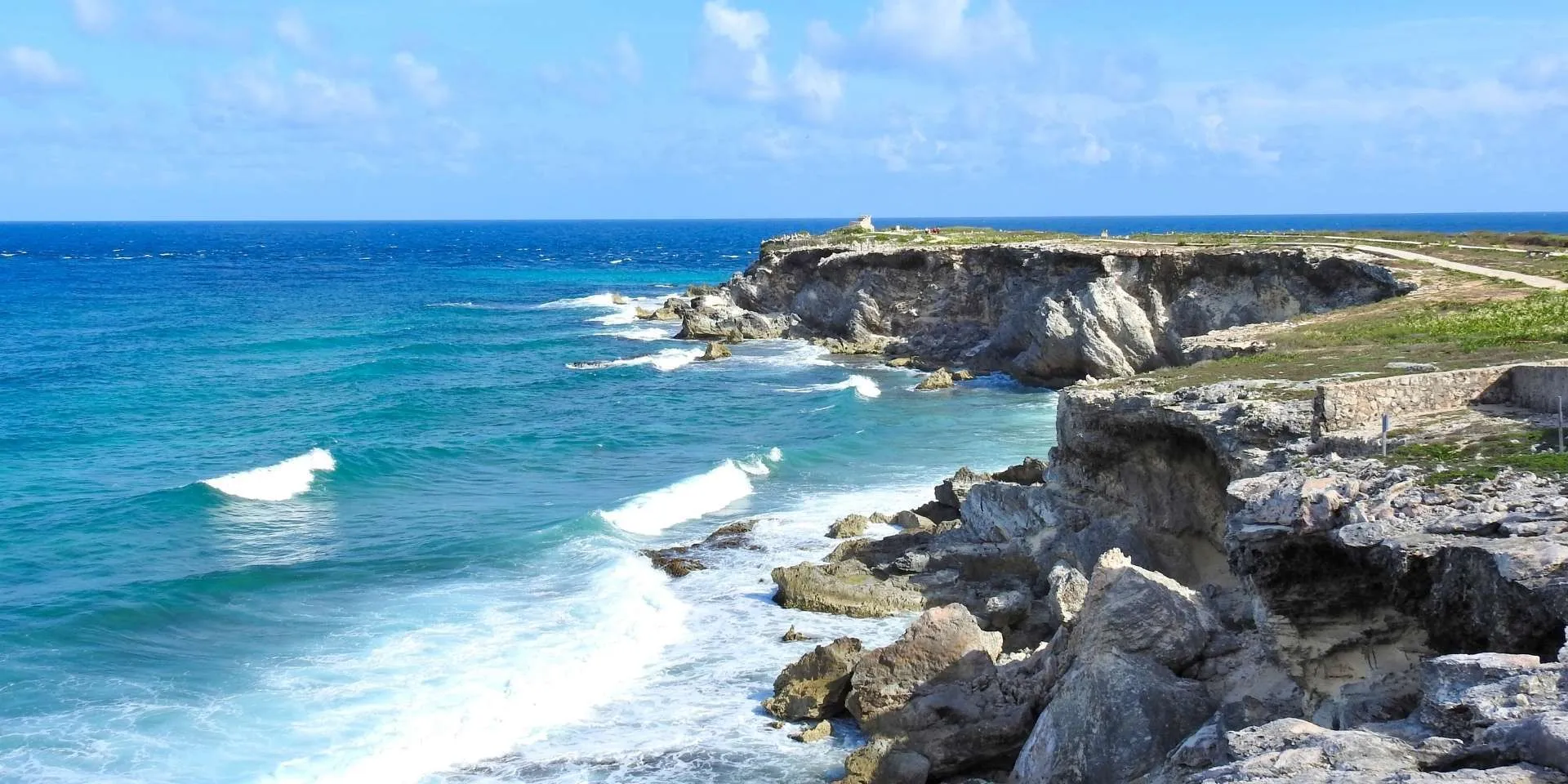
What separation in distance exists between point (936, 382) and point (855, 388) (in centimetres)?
337

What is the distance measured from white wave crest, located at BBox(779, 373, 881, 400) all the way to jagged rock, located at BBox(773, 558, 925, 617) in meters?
25.0

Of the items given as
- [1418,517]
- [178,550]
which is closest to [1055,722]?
[1418,517]

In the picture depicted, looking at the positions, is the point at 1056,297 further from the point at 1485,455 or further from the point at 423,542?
the point at 1485,455

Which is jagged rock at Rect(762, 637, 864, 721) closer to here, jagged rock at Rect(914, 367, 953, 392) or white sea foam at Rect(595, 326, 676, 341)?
jagged rock at Rect(914, 367, 953, 392)

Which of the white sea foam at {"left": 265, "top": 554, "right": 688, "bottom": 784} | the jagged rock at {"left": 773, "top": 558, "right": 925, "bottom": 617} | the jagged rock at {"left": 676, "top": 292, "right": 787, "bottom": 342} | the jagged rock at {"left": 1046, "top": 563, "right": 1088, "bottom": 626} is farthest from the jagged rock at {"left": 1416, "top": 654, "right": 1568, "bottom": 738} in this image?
the jagged rock at {"left": 676, "top": 292, "right": 787, "bottom": 342}

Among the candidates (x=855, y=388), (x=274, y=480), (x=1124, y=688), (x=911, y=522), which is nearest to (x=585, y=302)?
(x=855, y=388)

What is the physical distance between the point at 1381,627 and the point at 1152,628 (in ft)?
8.92

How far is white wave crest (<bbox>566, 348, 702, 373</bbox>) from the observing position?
197ft

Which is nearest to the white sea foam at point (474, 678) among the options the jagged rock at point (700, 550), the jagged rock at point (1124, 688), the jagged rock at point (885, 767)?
the jagged rock at point (700, 550)

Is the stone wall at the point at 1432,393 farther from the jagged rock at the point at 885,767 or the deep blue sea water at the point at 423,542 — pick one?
the deep blue sea water at the point at 423,542

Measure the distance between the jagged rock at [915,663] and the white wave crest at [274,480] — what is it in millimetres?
22277

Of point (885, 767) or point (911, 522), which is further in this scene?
point (911, 522)

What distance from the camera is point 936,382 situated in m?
51.6

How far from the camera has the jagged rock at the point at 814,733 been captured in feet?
59.5
